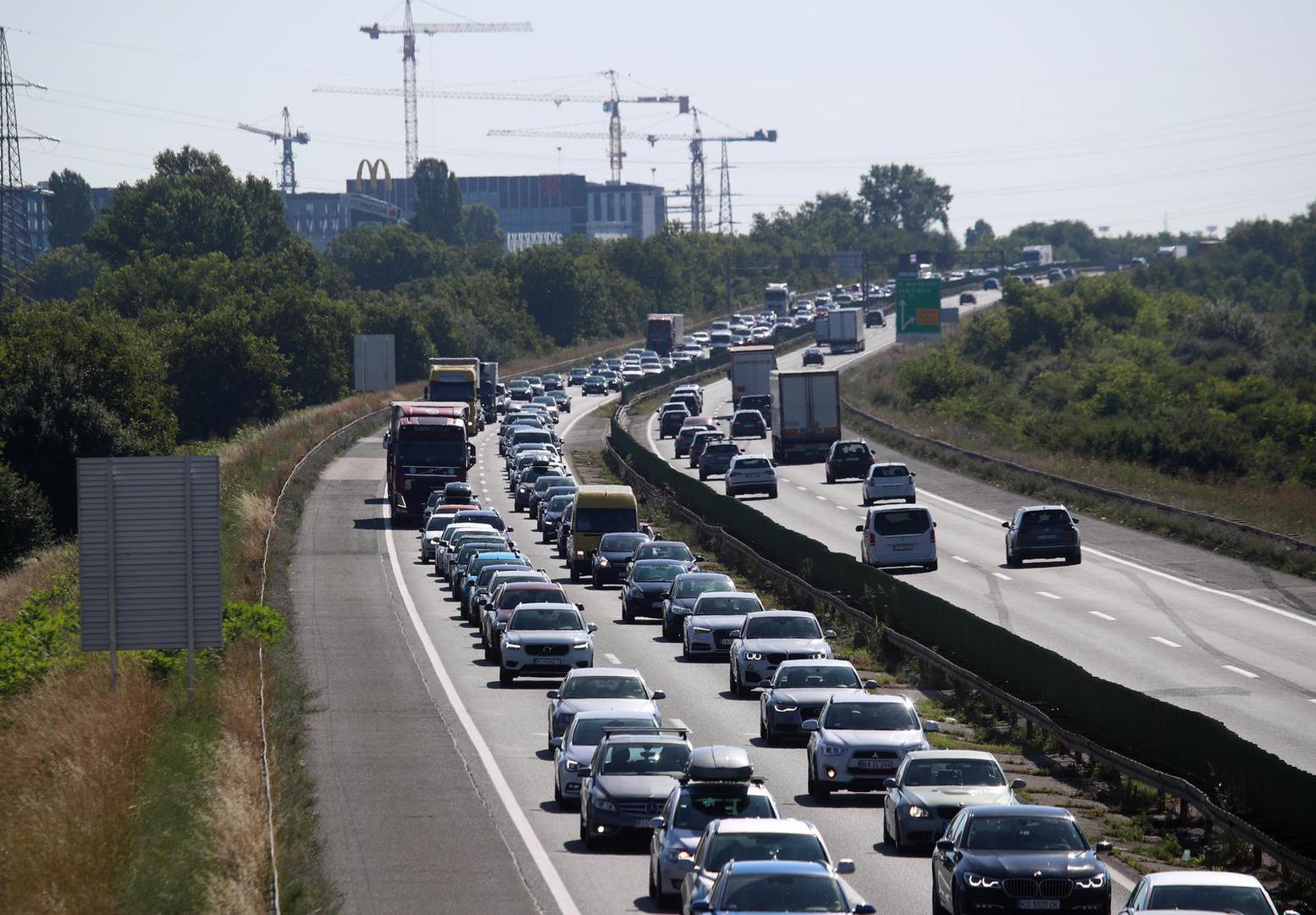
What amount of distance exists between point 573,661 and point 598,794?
13.4m

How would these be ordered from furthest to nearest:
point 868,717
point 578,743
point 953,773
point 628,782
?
point 868,717, point 578,743, point 953,773, point 628,782

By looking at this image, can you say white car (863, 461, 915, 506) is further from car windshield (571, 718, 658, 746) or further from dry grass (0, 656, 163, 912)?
car windshield (571, 718, 658, 746)

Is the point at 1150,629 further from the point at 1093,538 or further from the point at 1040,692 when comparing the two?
the point at 1093,538

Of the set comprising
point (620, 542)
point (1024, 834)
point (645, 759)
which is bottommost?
point (620, 542)

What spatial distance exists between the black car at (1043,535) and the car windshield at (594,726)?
95.6 ft

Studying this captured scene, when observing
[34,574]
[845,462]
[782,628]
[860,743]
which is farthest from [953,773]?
[845,462]

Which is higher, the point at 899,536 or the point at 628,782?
the point at 628,782

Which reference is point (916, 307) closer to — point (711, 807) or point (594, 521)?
point (594, 521)

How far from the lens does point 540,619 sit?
35.5 m

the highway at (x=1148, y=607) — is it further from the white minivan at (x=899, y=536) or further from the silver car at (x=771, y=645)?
the silver car at (x=771, y=645)

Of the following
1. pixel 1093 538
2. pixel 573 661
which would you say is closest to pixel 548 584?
pixel 573 661

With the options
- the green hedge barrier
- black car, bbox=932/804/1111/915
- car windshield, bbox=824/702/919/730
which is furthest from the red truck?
black car, bbox=932/804/1111/915

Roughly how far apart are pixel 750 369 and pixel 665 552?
190 ft

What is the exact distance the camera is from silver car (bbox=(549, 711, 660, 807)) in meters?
23.7
